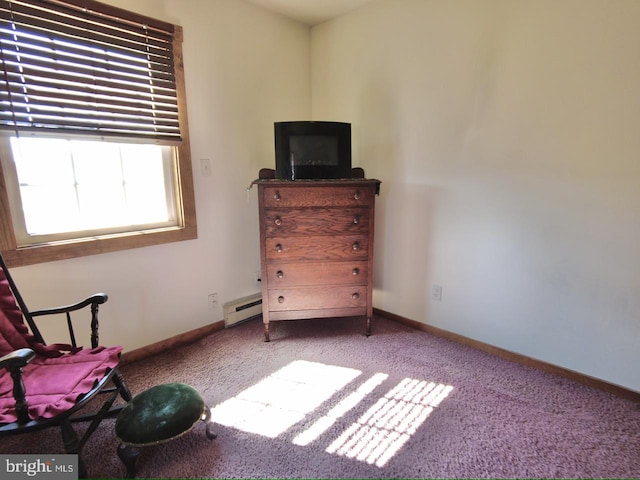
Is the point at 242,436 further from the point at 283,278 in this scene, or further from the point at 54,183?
the point at 54,183

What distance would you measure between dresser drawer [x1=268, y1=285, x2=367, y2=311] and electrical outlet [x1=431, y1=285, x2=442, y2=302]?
50cm

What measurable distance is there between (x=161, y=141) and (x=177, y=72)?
0.44 m

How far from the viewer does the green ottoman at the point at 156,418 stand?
129 centimetres

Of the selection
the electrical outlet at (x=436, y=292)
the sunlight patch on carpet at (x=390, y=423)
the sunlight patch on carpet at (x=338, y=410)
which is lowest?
the sunlight patch on carpet at (x=390, y=423)

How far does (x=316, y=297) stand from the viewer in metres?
2.33

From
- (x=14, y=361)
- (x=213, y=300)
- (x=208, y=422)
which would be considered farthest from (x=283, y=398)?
(x=14, y=361)

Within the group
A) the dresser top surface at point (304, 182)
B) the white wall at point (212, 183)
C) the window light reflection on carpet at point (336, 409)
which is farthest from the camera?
the dresser top surface at point (304, 182)

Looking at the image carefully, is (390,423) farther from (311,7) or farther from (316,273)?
(311,7)

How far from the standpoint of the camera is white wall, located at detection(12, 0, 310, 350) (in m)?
1.97

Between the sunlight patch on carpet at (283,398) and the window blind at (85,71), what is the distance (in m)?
1.58

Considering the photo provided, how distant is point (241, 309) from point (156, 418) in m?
1.34

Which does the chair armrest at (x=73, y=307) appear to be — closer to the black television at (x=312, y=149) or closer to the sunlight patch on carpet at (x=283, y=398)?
the sunlight patch on carpet at (x=283, y=398)

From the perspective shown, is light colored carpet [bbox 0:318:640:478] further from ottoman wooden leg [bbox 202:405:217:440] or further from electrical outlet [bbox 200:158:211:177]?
electrical outlet [bbox 200:158:211:177]

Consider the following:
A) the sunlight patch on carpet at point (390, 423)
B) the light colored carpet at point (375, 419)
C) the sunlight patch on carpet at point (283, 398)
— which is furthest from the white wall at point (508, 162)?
the sunlight patch on carpet at point (283, 398)
